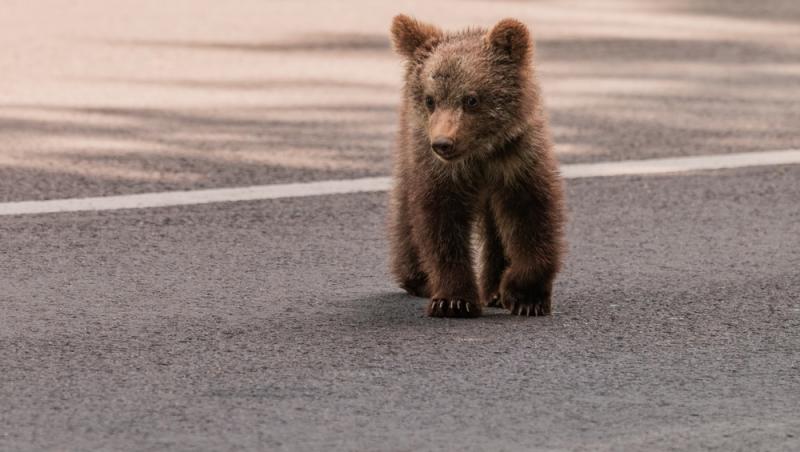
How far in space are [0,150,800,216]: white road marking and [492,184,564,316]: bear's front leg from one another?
2441mm

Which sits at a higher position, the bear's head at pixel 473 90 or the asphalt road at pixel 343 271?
the bear's head at pixel 473 90

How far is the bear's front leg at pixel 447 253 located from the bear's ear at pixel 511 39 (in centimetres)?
54

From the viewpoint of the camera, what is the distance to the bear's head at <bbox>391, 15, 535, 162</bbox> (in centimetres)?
632

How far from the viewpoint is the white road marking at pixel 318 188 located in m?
8.49

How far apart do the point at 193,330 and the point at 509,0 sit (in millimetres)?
10760

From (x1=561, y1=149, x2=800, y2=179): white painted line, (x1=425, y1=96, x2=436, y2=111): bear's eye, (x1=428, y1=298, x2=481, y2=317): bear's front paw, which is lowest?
(x1=561, y1=149, x2=800, y2=179): white painted line

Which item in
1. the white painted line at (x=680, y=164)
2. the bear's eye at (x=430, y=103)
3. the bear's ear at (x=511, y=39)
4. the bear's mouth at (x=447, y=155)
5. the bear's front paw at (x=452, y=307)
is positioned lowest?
the white painted line at (x=680, y=164)

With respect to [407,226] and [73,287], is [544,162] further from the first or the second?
[73,287]

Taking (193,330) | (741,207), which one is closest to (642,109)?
(741,207)

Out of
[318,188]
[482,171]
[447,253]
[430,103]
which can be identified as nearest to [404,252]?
[447,253]

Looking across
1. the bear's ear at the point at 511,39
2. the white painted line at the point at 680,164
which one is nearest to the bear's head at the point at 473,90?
the bear's ear at the point at 511,39

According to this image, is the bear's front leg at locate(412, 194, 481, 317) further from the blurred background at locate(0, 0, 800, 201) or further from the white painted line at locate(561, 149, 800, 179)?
the white painted line at locate(561, 149, 800, 179)

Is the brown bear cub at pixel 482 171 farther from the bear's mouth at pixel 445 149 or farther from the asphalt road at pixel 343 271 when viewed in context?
the asphalt road at pixel 343 271

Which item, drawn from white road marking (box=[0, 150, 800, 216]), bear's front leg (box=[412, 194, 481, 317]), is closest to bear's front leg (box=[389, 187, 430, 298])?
bear's front leg (box=[412, 194, 481, 317])
